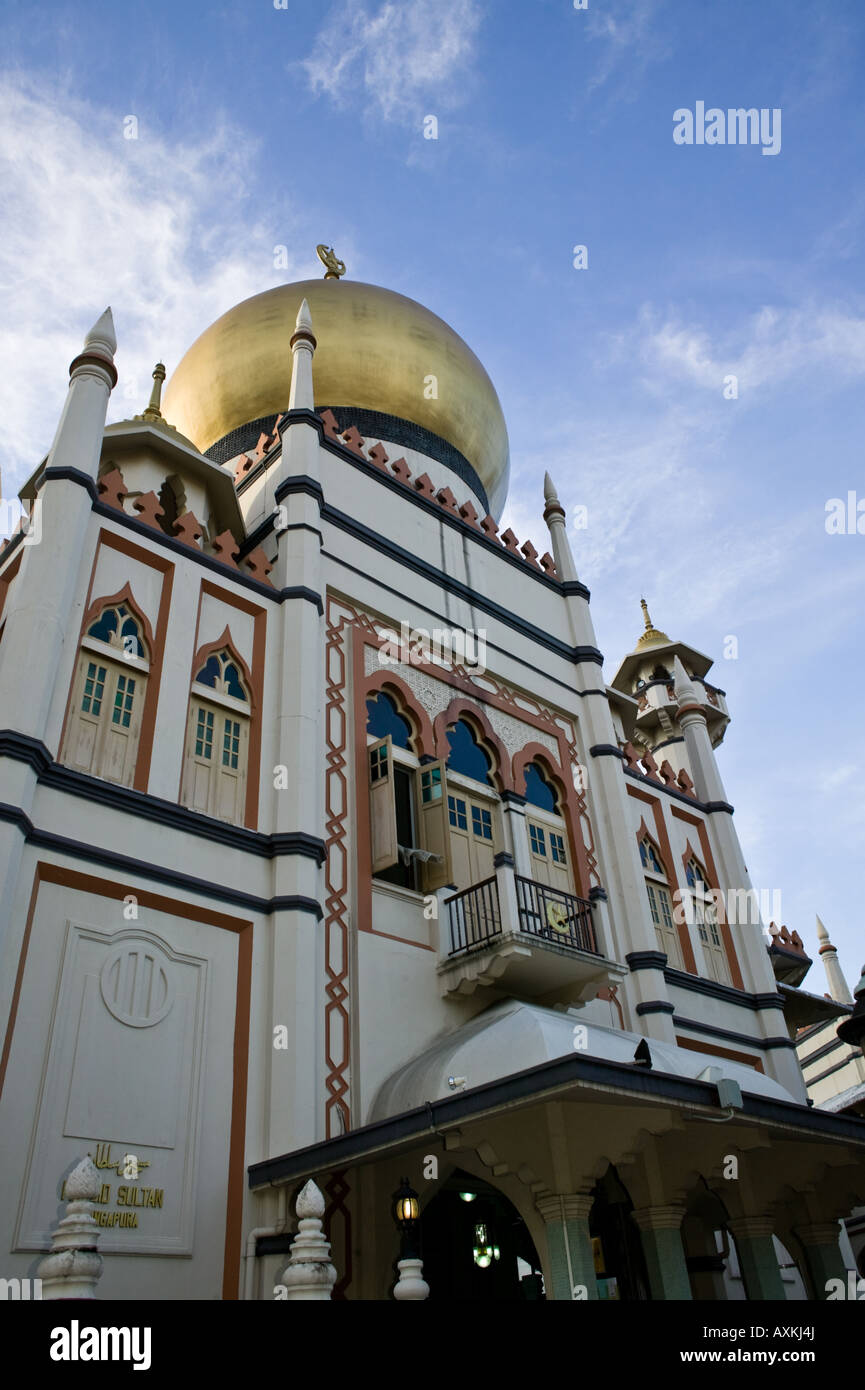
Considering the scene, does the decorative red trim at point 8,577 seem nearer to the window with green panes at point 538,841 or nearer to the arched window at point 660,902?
the window with green panes at point 538,841

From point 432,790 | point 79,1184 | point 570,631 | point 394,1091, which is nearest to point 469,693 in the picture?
point 432,790

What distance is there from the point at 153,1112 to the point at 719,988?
9278 mm

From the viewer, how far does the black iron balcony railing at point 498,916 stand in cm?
1062

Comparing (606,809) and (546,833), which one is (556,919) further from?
(606,809)

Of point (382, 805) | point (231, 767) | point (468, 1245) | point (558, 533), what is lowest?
point (468, 1245)

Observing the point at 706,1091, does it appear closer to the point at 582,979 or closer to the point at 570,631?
the point at 582,979

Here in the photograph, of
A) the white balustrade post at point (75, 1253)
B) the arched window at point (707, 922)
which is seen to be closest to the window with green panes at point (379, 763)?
the white balustrade post at point (75, 1253)

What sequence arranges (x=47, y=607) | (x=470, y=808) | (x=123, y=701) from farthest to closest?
1. (x=470, y=808)
2. (x=123, y=701)
3. (x=47, y=607)

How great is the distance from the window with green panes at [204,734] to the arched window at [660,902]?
7.13 metres

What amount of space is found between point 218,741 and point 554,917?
3944 mm

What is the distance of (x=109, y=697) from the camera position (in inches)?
376

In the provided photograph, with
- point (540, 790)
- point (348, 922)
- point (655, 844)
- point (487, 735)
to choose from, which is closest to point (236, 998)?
point (348, 922)

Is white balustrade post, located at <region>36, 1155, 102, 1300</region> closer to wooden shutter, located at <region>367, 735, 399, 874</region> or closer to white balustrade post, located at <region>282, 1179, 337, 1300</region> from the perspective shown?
white balustrade post, located at <region>282, 1179, 337, 1300</region>

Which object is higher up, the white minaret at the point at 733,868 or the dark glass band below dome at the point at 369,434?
the dark glass band below dome at the point at 369,434
